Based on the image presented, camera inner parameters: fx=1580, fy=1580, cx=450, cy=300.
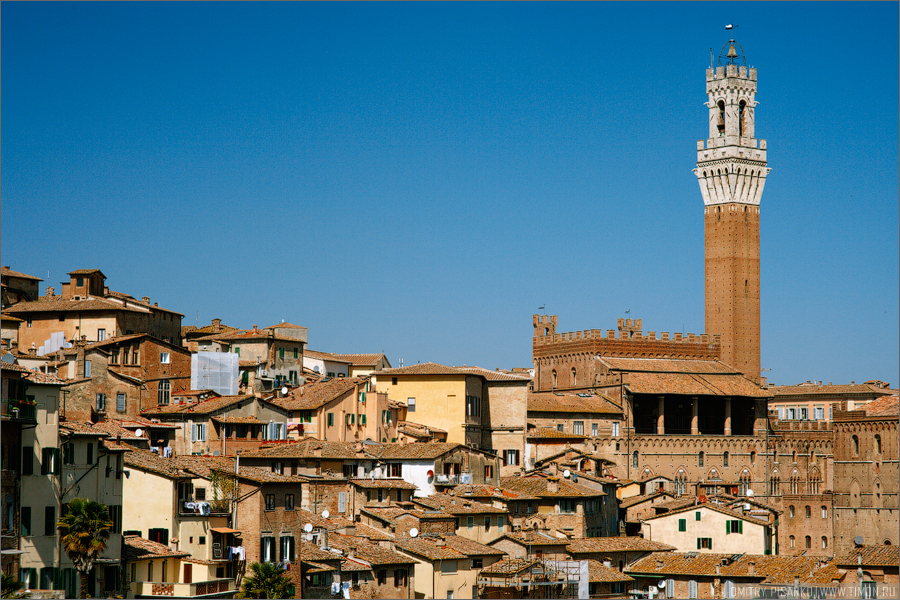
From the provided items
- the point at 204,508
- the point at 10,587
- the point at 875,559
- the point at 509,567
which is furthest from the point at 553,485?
the point at 10,587

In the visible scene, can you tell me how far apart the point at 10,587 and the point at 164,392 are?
28035 mm

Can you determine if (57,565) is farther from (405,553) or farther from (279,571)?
(405,553)

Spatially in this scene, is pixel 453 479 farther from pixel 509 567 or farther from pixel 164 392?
pixel 164 392

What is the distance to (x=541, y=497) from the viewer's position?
5500 cm

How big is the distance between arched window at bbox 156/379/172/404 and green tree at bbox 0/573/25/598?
1034 inches

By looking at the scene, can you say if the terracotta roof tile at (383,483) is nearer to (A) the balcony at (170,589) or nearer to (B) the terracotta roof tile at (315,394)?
(B) the terracotta roof tile at (315,394)

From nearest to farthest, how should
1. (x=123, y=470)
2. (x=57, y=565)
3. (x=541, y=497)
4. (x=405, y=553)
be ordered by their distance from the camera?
(x=57, y=565) → (x=123, y=470) → (x=405, y=553) → (x=541, y=497)

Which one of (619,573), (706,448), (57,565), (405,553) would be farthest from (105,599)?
(706,448)

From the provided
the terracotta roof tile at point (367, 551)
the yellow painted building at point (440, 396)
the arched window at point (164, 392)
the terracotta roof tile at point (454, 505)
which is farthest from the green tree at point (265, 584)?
the yellow painted building at point (440, 396)

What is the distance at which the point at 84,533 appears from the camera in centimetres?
3528

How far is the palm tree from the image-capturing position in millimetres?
35219

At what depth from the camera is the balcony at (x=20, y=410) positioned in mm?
34656

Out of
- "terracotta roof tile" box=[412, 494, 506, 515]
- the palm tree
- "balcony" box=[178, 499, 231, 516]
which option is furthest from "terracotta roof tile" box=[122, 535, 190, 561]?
"terracotta roof tile" box=[412, 494, 506, 515]

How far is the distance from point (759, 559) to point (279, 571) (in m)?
16.9
